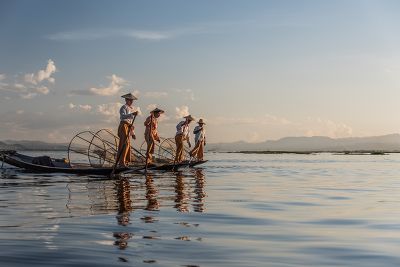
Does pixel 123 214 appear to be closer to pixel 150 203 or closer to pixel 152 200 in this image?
pixel 150 203

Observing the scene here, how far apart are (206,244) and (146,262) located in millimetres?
1328

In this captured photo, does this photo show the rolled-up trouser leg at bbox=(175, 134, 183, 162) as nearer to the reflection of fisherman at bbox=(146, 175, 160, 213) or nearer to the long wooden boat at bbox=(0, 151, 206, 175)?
the long wooden boat at bbox=(0, 151, 206, 175)

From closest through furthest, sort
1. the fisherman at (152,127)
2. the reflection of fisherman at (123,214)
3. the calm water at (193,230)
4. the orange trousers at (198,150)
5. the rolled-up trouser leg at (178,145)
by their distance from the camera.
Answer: the calm water at (193,230)
the reflection of fisherman at (123,214)
the fisherman at (152,127)
the rolled-up trouser leg at (178,145)
the orange trousers at (198,150)

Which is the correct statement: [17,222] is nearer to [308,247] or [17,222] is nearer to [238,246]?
[238,246]

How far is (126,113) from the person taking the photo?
20938mm

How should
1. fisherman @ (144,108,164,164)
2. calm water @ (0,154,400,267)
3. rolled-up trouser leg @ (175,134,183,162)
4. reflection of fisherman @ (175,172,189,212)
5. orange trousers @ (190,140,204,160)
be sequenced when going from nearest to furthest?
1. calm water @ (0,154,400,267)
2. reflection of fisherman @ (175,172,189,212)
3. fisherman @ (144,108,164,164)
4. rolled-up trouser leg @ (175,134,183,162)
5. orange trousers @ (190,140,204,160)

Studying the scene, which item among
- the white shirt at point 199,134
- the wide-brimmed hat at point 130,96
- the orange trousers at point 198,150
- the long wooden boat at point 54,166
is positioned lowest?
the long wooden boat at point 54,166

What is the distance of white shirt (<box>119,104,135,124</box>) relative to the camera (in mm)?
20844

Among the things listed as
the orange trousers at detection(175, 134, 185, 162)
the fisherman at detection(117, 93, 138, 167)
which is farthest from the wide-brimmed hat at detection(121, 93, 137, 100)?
the orange trousers at detection(175, 134, 185, 162)

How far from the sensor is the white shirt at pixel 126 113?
2084cm

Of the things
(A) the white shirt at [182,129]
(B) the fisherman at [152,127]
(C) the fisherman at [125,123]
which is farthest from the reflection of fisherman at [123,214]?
(A) the white shirt at [182,129]

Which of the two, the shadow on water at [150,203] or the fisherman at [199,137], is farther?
the fisherman at [199,137]

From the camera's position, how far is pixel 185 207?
1055 cm

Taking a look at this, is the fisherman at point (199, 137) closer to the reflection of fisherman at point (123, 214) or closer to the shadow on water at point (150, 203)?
the shadow on water at point (150, 203)
